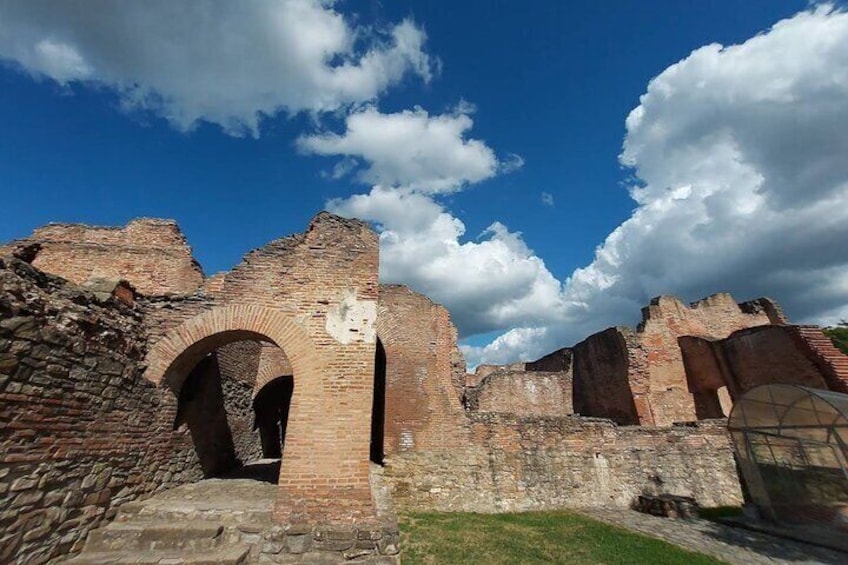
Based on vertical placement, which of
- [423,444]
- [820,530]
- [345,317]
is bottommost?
[820,530]

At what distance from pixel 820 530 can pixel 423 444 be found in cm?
891

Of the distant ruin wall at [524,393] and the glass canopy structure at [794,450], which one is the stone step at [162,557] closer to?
the glass canopy structure at [794,450]

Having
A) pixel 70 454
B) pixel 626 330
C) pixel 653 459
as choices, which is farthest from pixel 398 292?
pixel 626 330

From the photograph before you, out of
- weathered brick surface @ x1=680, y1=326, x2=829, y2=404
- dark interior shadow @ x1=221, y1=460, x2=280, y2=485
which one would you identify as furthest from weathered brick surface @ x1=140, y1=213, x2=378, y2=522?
weathered brick surface @ x1=680, y1=326, x2=829, y2=404

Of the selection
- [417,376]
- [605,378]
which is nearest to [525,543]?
[417,376]

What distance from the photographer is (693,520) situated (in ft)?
30.5

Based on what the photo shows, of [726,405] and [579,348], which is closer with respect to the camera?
[726,405]

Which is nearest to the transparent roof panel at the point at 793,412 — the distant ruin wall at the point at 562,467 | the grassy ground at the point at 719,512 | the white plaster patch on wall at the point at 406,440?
the distant ruin wall at the point at 562,467

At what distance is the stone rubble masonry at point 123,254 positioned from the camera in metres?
12.4

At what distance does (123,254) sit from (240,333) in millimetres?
8849

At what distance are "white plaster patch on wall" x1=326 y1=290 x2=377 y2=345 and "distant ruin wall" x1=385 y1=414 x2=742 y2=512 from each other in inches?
165

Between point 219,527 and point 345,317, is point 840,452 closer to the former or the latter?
point 345,317

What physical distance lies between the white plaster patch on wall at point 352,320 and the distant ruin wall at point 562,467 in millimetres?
4199

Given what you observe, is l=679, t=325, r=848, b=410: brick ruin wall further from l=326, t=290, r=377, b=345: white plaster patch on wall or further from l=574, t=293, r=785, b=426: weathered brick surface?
l=326, t=290, r=377, b=345: white plaster patch on wall
